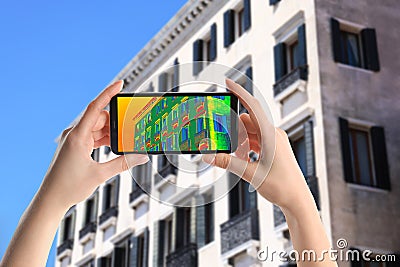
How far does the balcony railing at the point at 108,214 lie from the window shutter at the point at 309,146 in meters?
11.1

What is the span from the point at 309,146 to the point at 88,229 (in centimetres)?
1350

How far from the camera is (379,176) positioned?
53.6ft

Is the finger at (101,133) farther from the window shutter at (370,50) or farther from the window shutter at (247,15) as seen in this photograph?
the window shutter at (247,15)

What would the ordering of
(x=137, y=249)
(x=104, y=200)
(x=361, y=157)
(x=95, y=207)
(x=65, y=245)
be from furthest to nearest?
1. (x=65, y=245)
2. (x=95, y=207)
3. (x=104, y=200)
4. (x=137, y=249)
5. (x=361, y=157)

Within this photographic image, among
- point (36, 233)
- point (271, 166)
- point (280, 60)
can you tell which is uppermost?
point (280, 60)

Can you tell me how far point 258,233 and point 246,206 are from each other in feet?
4.02

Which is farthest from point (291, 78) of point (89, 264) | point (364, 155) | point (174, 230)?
point (89, 264)

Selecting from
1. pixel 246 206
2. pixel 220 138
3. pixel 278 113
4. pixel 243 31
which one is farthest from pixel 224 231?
pixel 220 138

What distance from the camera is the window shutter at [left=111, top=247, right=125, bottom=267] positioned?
25.0m

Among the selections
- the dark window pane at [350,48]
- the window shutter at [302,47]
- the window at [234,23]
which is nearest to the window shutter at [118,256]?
the window at [234,23]

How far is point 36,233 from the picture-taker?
5.91 feet

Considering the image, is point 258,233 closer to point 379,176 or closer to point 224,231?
point 224,231

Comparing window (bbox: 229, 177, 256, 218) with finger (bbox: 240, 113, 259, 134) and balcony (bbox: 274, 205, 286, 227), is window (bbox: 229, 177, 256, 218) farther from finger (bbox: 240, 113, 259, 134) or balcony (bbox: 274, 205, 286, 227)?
finger (bbox: 240, 113, 259, 134)

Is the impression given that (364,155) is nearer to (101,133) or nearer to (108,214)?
(108,214)
